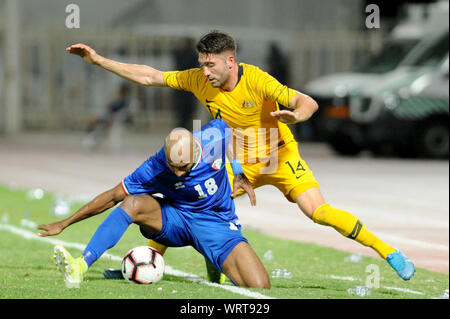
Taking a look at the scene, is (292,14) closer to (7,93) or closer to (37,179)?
(7,93)

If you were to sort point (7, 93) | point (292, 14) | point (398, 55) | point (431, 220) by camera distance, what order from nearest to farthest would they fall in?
1. point (431, 220)
2. point (398, 55)
3. point (7, 93)
4. point (292, 14)

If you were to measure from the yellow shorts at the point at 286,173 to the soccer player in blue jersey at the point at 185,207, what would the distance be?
0.45m

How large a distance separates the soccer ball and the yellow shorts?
102 cm

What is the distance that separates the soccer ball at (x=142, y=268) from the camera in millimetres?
8406

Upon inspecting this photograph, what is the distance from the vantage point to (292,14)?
35.8m

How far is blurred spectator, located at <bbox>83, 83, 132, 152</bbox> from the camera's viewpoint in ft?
82.7

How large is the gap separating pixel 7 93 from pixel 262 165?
2260 cm

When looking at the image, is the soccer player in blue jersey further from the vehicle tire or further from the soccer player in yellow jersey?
the vehicle tire

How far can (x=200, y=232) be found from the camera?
8.61 m

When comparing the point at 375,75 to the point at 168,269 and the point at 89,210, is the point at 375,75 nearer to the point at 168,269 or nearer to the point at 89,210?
the point at 168,269

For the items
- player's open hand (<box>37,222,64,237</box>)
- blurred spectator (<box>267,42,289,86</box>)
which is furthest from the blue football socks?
blurred spectator (<box>267,42,289,86</box>)

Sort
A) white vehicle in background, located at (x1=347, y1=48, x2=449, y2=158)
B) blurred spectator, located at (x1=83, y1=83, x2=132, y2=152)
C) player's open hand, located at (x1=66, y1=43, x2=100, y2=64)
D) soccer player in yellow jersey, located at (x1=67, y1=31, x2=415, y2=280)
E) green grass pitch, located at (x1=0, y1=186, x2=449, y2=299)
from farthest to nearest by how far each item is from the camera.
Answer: blurred spectator, located at (x1=83, y1=83, x2=132, y2=152) < white vehicle in background, located at (x1=347, y1=48, x2=449, y2=158) < player's open hand, located at (x1=66, y1=43, x2=100, y2=64) < soccer player in yellow jersey, located at (x1=67, y1=31, x2=415, y2=280) < green grass pitch, located at (x1=0, y1=186, x2=449, y2=299)

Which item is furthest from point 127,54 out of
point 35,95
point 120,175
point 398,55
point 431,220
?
point 431,220

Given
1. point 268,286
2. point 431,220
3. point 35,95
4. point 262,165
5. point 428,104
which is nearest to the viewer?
point 268,286
